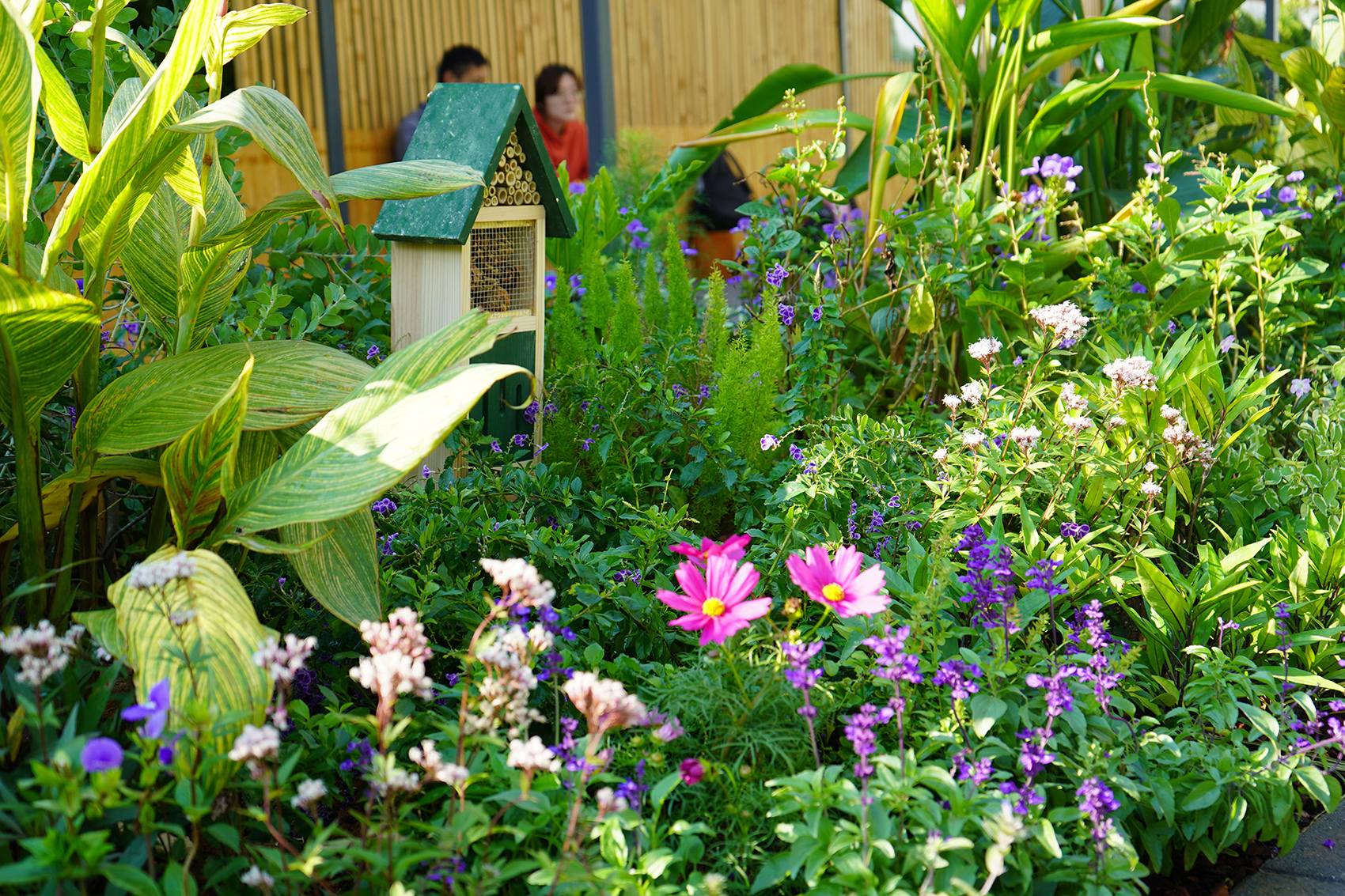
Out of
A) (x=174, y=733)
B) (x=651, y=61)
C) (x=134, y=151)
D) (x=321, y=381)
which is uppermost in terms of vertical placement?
(x=651, y=61)

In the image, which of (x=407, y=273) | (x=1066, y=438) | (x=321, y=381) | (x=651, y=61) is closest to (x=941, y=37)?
(x=1066, y=438)

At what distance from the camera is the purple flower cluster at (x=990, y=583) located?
1350 millimetres

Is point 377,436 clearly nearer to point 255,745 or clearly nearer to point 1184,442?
point 255,745

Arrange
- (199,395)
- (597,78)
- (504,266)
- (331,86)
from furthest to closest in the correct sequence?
1. (597,78)
2. (331,86)
3. (504,266)
4. (199,395)

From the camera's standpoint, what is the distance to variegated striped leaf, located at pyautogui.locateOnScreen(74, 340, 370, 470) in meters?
1.37

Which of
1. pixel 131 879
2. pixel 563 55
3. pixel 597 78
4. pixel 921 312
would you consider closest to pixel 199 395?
pixel 131 879

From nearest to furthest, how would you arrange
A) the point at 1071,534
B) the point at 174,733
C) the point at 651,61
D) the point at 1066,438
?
1. the point at 174,733
2. the point at 1071,534
3. the point at 1066,438
4. the point at 651,61

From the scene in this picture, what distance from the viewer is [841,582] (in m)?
1.31

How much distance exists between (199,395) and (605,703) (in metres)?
0.75

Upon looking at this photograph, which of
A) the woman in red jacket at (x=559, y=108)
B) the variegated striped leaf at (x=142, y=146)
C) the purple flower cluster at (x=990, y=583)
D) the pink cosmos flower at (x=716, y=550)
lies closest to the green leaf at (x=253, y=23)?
the variegated striped leaf at (x=142, y=146)

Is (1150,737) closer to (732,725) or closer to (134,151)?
(732,725)

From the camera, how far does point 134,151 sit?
1.28 meters

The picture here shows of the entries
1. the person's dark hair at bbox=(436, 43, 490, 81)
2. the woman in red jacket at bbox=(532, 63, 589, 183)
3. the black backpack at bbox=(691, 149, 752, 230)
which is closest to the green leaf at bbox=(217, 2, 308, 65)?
the person's dark hair at bbox=(436, 43, 490, 81)

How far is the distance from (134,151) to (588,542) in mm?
799
